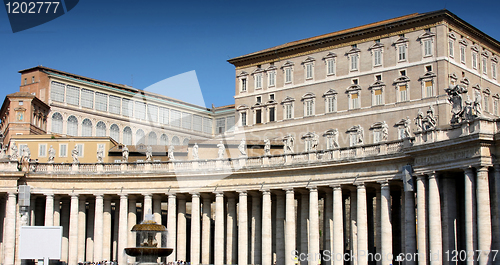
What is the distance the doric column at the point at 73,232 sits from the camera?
70938 millimetres

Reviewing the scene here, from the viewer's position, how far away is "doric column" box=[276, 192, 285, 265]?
219 feet

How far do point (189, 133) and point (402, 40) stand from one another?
61923 millimetres

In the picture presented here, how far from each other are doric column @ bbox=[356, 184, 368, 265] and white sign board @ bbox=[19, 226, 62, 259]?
26.4 m

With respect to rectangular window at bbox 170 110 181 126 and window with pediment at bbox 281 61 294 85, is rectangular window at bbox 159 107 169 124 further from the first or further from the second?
window with pediment at bbox 281 61 294 85

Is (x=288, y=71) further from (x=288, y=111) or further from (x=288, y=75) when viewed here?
(x=288, y=111)

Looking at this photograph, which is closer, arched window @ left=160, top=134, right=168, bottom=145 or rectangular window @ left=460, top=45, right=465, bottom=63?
rectangular window @ left=460, top=45, right=465, bottom=63

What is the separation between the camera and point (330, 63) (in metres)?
90.7

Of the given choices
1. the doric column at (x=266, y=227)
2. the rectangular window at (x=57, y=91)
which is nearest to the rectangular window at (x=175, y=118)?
the rectangular window at (x=57, y=91)

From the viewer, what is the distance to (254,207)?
230 feet

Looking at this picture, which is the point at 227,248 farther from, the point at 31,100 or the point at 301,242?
the point at 31,100

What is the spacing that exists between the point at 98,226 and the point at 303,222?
2175cm

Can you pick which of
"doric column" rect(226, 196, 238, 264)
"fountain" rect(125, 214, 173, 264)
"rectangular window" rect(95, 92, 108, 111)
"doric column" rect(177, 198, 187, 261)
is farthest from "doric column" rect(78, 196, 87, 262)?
"rectangular window" rect(95, 92, 108, 111)

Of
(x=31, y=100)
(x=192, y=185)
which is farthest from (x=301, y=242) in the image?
(x=31, y=100)

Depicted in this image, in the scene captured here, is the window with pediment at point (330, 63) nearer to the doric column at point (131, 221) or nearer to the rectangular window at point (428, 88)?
the rectangular window at point (428, 88)
